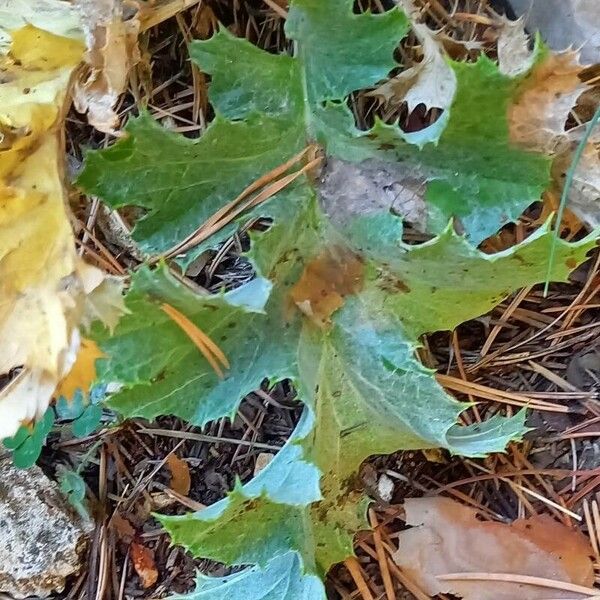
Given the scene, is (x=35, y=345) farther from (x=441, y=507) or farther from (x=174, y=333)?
(x=441, y=507)

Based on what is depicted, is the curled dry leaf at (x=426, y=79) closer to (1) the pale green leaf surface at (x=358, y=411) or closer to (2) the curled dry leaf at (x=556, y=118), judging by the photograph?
(2) the curled dry leaf at (x=556, y=118)

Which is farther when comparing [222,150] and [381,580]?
[381,580]

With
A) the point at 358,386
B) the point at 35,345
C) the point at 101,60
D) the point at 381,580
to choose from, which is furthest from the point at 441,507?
the point at 101,60

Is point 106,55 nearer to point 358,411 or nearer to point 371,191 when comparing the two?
point 371,191

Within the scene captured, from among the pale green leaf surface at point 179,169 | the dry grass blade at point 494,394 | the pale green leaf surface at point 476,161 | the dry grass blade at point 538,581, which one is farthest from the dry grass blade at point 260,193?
the dry grass blade at point 538,581

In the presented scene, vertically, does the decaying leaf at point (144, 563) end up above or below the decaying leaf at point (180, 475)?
below

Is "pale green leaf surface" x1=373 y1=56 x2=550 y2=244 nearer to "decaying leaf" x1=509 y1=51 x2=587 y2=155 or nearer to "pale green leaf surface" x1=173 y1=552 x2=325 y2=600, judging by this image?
"decaying leaf" x1=509 y1=51 x2=587 y2=155
